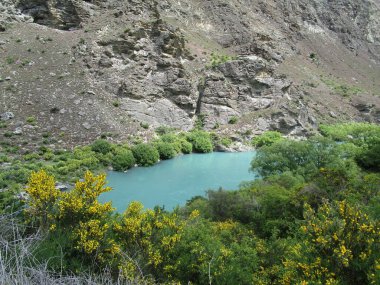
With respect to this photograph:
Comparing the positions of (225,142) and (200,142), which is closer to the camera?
(200,142)

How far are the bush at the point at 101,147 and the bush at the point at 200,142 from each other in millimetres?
17603

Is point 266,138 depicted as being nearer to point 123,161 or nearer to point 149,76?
point 149,76

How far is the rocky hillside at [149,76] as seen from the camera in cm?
5053

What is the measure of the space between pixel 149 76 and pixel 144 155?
22.5 metres

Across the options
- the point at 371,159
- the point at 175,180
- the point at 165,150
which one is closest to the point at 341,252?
the point at 175,180

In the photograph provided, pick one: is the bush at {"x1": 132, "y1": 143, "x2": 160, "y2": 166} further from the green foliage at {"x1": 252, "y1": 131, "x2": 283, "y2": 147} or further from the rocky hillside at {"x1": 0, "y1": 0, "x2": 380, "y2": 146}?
the green foliage at {"x1": 252, "y1": 131, "x2": 283, "y2": 147}

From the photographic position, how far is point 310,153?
3662cm

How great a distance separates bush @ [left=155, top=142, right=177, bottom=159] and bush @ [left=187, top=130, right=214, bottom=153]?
25.5 feet

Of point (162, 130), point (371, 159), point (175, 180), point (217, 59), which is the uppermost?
point (371, 159)

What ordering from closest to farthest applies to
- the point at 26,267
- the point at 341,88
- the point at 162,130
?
the point at 26,267
the point at 162,130
the point at 341,88

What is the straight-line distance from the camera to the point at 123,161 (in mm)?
42188

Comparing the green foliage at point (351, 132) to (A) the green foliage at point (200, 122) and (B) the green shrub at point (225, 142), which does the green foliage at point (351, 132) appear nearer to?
(B) the green shrub at point (225, 142)

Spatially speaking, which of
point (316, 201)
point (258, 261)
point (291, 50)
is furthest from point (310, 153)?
point (291, 50)

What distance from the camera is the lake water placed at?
32.5 meters
